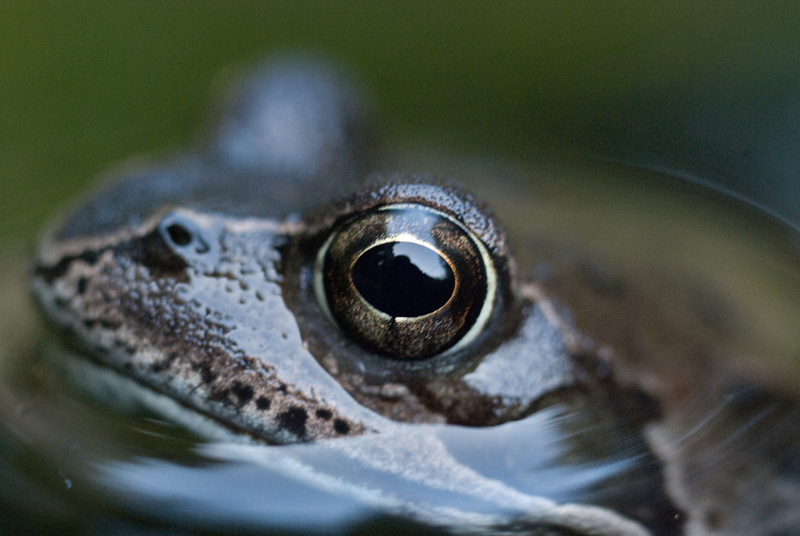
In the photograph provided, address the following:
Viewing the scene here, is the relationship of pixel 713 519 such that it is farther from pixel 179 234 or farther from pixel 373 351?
pixel 179 234

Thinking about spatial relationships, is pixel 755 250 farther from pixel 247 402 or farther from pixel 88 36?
pixel 88 36

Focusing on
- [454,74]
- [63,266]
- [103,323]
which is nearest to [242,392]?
[103,323]

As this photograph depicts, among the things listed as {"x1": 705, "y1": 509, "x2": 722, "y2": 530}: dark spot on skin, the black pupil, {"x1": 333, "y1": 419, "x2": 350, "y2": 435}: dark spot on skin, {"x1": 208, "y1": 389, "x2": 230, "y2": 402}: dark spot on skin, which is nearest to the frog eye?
the black pupil

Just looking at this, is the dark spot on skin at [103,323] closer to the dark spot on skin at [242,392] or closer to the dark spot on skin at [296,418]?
the dark spot on skin at [242,392]

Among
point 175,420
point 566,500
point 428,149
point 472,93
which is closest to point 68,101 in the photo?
point 428,149

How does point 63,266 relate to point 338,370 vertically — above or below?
above

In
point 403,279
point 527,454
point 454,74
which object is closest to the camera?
point 403,279

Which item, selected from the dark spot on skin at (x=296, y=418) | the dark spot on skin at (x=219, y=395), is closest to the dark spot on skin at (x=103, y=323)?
the dark spot on skin at (x=219, y=395)
